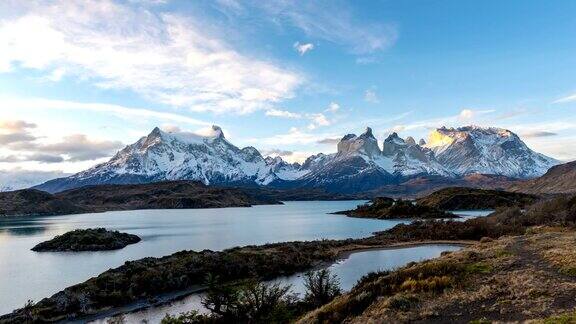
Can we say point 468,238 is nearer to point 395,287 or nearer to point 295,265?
point 295,265

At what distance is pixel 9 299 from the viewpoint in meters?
58.6

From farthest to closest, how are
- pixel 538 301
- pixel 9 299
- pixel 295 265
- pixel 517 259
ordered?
pixel 295 265, pixel 9 299, pixel 517 259, pixel 538 301

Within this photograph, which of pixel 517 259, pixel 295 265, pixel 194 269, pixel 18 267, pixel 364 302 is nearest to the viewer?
pixel 364 302

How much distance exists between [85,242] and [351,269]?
234 feet

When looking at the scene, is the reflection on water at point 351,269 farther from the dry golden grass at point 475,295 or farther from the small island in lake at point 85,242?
the small island in lake at point 85,242

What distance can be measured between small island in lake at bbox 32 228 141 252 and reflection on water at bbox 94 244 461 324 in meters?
60.0

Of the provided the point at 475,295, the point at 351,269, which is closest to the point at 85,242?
the point at 351,269

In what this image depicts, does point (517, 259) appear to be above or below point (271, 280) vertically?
above

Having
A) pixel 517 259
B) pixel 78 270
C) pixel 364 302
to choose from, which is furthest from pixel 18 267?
pixel 517 259

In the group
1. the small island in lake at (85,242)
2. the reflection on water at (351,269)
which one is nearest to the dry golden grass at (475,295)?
the reflection on water at (351,269)

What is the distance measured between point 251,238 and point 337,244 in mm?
31027

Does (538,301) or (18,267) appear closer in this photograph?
(538,301)

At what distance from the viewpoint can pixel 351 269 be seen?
7219 cm

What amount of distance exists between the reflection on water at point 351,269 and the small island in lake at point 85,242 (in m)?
60.0
